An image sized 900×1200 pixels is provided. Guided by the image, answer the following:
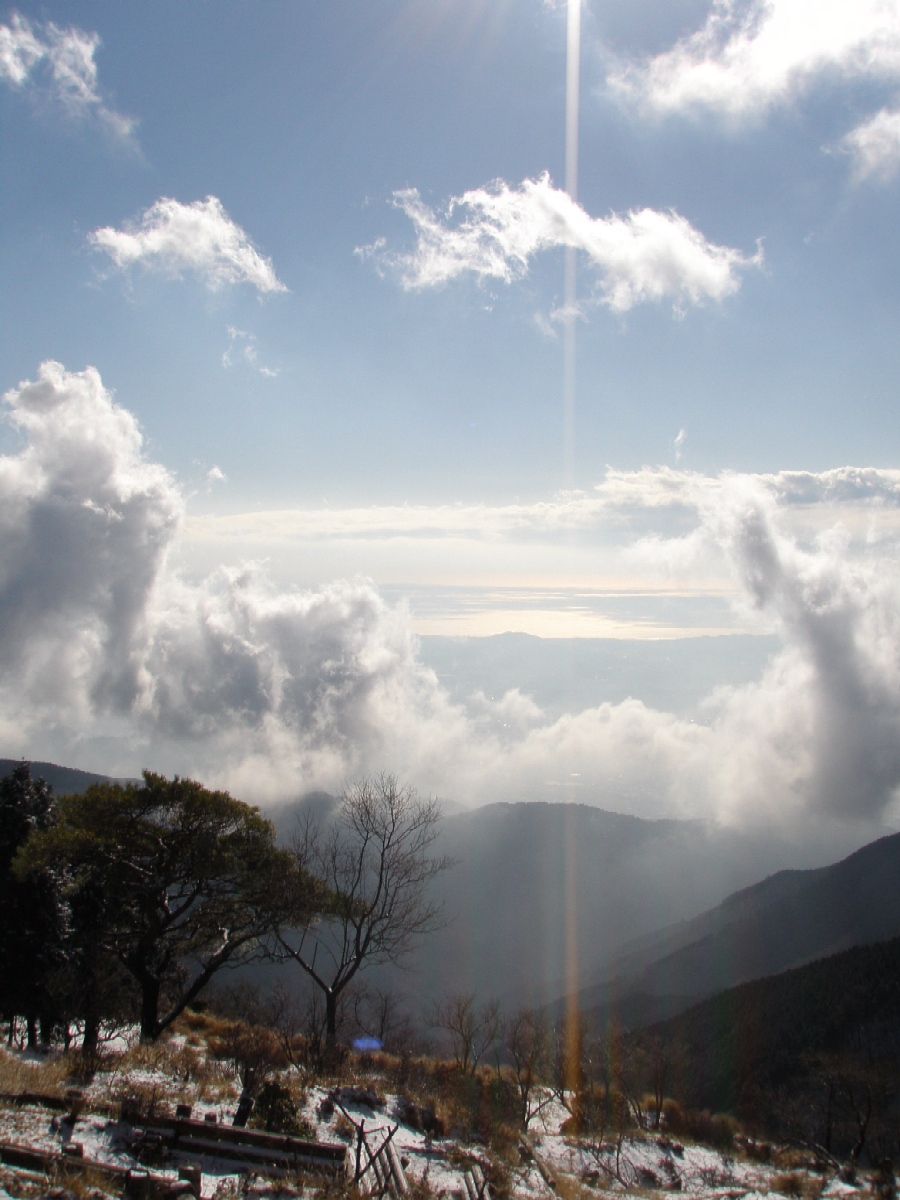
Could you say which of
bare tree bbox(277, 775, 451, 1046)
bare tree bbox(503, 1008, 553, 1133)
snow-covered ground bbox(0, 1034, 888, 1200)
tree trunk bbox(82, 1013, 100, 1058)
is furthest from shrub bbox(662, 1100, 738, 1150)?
tree trunk bbox(82, 1013, 100, 1058)

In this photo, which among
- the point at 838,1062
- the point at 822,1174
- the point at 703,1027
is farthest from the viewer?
the point at 703,1027

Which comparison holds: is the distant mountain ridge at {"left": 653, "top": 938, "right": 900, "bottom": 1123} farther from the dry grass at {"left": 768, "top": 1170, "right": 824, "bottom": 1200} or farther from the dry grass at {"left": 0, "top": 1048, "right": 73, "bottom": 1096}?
the dry grass at {"left": 0, "top": 1048, "right": 73, "bottom": 1096}

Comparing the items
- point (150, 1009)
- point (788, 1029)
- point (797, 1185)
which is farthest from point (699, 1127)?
point (788, 1029)

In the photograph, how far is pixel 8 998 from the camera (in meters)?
25.0

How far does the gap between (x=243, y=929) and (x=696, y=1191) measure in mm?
15304

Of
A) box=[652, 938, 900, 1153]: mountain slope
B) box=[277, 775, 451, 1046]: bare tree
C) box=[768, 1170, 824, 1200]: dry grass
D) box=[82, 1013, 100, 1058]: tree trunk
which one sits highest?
box=[277, 775, 451, 1046]: bare tree

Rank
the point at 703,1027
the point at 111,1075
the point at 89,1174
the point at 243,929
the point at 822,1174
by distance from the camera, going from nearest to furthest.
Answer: the point at 89,1174
the point at 111,1075
the point at 822,1174
the point at 243,929
the point at 703,1027

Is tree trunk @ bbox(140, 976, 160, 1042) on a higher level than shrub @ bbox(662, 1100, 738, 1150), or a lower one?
higher

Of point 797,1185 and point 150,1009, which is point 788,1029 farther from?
point 150,1009

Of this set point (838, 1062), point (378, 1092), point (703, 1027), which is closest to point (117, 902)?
point (378, 1092)

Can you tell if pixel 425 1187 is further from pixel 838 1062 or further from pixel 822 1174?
pixel 838 1062

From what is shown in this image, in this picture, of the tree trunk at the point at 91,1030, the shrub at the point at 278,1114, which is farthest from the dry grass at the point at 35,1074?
the tree trunk at the point at 91,1030

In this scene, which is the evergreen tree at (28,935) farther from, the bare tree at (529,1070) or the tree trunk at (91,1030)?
the bare tree at (529,1070)

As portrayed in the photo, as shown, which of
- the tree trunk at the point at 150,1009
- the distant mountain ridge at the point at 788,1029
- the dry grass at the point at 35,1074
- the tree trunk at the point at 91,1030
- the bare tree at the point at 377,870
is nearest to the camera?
the dry grass at the point at 35,1074
